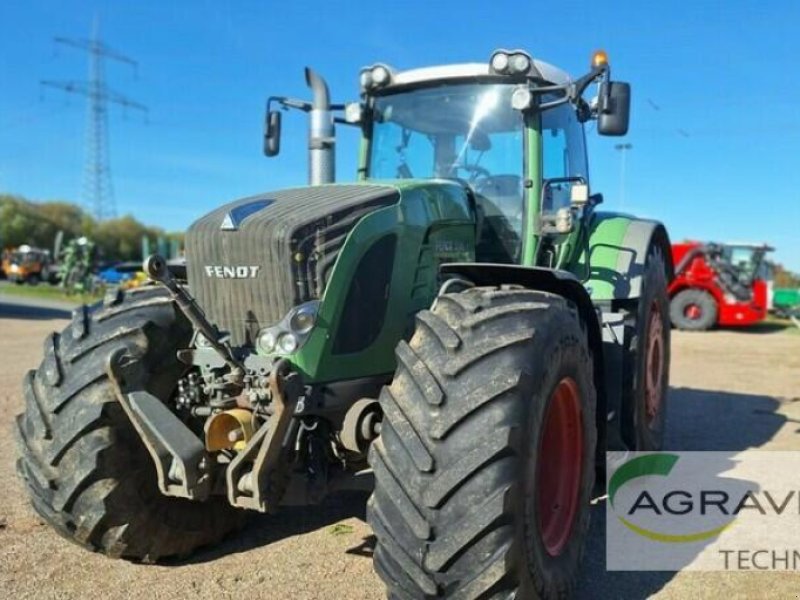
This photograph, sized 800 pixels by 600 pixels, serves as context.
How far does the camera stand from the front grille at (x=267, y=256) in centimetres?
346

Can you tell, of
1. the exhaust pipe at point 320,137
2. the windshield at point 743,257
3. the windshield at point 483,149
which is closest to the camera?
the windshield at point 483,149

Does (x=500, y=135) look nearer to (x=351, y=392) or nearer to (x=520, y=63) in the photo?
(x=520, y=63)

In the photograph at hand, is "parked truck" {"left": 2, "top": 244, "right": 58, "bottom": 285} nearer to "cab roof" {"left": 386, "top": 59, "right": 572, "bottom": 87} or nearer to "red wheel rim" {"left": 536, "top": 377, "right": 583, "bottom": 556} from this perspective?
"cab roof" {"left": 386, "top": 59, "right": 572, "bottom": 87}

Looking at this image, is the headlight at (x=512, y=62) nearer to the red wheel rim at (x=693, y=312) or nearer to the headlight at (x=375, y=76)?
the headlight at (x=375, y=76)

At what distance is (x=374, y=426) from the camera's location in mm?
3492

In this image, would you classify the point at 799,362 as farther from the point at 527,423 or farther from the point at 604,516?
the point at 527,423

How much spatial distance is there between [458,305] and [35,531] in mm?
2789

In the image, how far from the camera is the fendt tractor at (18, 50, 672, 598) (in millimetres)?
2902

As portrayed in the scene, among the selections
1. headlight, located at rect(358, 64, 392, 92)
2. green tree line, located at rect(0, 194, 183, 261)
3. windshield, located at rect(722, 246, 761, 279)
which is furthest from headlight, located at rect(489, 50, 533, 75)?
green tree line, located at rect(0, 194, 183, 261)

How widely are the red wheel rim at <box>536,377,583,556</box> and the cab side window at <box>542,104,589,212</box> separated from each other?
1.75m

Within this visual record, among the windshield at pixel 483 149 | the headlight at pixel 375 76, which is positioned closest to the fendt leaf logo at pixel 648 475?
the windshield at pixel 483 149

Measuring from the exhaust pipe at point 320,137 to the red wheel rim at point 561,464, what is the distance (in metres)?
2.82

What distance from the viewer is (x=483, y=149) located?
5070mm

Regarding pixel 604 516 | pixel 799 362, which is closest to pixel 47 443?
pixel 604 516
